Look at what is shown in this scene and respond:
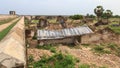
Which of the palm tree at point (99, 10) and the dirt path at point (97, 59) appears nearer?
the dirt path at point (97, 59)

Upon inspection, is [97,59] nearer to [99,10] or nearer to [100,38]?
[100,38]

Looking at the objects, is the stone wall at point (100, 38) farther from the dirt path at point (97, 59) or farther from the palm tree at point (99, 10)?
the palm tree at point (99, 10)

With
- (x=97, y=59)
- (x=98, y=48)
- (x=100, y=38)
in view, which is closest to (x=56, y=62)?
(x=97, y=59)

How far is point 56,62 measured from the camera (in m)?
10.7

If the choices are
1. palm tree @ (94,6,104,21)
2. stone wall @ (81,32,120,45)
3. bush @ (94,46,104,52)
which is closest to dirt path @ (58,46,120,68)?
bush @ (94,46,104,52)

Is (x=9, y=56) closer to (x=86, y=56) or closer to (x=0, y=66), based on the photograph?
(x=0, y=66)

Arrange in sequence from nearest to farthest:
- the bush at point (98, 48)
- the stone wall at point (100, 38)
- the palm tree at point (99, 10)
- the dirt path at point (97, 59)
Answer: the dirt path at point (97, 59)
the bush at point (98, 48)
the stone wall at point (100, 38)
the palm tree at point (99, 10)

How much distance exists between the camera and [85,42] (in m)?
16.7

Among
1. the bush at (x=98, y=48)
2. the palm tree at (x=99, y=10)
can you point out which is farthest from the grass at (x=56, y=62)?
the palm tree at (x=99, y=10)

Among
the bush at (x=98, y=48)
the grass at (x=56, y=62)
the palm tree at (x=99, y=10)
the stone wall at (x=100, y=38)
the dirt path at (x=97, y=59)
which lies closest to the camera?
the grass at (x=56, y=62)

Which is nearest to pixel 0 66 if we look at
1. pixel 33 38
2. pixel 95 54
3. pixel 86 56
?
pixel 86 56

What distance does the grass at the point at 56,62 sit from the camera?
10.4 meters

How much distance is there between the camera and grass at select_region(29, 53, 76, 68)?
34.1ft

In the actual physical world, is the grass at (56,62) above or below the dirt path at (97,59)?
above
